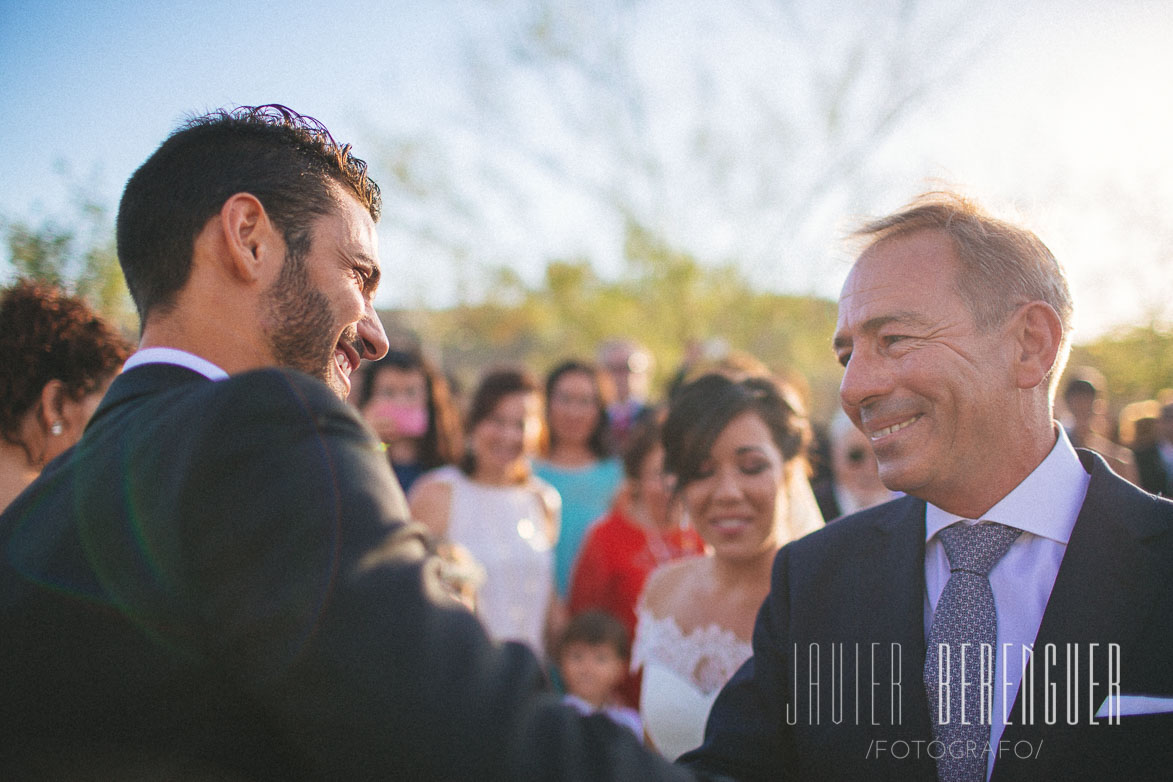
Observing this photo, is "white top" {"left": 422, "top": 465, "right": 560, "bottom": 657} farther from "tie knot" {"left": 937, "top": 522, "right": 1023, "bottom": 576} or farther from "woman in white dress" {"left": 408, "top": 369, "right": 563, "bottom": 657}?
"tie knot" {"left": 937, "top": 522, "right": 1023, "bottom": 576}

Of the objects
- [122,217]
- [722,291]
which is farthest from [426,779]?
[722,291]

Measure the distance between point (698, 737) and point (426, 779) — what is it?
2.39 meters

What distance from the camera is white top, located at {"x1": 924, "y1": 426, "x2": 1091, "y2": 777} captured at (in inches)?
85.1

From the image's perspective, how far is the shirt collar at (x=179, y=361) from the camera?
1726 mm

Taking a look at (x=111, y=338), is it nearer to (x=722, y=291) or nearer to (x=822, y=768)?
(x=822, y=768)

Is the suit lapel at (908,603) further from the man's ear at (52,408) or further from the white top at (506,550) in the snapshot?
the white top at (506,550)

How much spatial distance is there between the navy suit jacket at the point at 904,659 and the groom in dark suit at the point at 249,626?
0.95 m

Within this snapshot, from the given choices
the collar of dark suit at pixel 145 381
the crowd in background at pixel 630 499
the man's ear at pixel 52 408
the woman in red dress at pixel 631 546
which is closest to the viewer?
the collar of dark suit at pixel 145 381

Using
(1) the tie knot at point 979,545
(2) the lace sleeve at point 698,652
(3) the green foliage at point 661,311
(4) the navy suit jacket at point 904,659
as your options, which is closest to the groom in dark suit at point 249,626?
(4) the navy suit jacket at point 904,659

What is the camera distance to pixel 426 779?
4.20 feet

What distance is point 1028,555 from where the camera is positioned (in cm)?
226

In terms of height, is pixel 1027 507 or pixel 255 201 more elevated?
pixel 255 201

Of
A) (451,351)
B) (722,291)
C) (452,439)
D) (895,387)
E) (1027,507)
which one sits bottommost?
(1027,507)

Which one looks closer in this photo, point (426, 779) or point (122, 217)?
point (426, 779)
